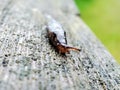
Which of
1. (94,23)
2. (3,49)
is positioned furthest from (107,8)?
(3,49)

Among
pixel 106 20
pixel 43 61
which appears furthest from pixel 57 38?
pixel 106 20

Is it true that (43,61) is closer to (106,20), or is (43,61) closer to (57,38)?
(57,38)

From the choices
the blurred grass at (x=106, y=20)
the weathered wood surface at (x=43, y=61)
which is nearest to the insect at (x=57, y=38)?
the weathered wood surface at (x=43, y=61)

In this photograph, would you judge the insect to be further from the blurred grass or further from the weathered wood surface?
the blurred grass

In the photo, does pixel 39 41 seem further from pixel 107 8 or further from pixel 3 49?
pixel 107 8

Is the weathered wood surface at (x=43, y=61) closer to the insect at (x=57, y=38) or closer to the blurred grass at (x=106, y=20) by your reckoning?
the insect at (x=57, y=38)

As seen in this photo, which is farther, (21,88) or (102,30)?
(102,30)
